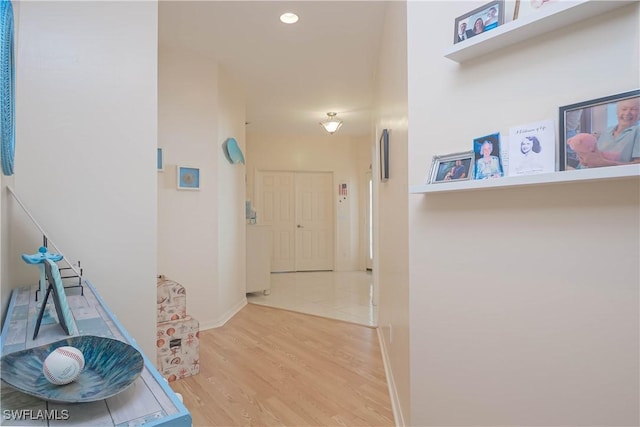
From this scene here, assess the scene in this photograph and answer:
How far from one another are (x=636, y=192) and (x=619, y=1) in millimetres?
538

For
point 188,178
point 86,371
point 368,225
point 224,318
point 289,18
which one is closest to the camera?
point 86,371

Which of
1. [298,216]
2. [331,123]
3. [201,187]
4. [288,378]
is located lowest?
[288,378]

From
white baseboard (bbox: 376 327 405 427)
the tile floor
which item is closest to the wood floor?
white baseboard (bbox: 376 327 405 427)

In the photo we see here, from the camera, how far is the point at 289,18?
2.72 meters

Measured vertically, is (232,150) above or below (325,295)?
above

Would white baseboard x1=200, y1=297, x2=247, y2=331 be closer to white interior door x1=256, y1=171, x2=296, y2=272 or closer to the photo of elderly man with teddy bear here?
white interior door x1=256, y1=171, x2=296, y2=272

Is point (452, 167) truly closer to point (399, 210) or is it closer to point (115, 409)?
point (399, 210)

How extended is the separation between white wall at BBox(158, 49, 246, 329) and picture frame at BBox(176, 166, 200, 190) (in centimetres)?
4

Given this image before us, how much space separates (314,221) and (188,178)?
12.8 ft

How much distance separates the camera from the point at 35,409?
61 centimetres

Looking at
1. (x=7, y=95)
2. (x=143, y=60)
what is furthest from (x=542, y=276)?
(x=143, y=60)

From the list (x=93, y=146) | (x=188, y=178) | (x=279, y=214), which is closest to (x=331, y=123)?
(x=279, y=214)

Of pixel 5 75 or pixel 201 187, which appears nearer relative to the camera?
pixel 5 75

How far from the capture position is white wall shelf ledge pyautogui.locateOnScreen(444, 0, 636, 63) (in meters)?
0.97
